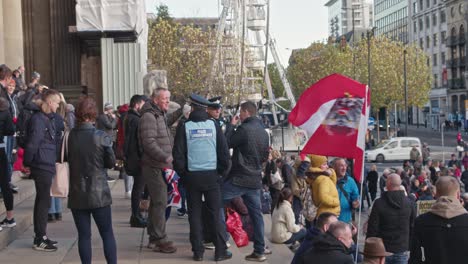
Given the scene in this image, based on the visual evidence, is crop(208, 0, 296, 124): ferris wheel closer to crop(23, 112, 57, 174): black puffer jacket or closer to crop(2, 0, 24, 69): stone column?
crop(2, 0, 24, 69): stone column

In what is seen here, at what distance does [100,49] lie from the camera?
61.3 ft

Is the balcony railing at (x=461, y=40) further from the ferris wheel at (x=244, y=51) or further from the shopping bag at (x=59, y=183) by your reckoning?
the shopping bag at (x=59, y=183)

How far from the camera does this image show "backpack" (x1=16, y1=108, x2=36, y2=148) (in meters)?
9.19

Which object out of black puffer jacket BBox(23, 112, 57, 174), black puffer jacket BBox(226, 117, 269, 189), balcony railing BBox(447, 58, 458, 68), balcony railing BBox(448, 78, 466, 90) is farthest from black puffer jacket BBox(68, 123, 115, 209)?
balcony railing BBox(447, 58, 458, 68)

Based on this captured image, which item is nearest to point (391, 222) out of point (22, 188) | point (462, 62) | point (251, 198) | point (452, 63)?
point (251, 198)

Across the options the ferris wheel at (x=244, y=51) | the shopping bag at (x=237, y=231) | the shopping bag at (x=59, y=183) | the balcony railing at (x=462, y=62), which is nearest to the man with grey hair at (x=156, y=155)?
the shopping bag at (x=59, y=183)

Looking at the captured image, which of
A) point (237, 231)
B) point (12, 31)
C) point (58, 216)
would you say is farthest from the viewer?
point (12, 31)

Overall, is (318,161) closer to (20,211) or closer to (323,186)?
(323,186)

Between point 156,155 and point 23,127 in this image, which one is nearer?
point 156,155

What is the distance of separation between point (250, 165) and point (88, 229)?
233 centimetres

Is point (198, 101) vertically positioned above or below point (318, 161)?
above

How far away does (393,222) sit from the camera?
952 cm

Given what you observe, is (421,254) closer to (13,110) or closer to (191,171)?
(191,171)

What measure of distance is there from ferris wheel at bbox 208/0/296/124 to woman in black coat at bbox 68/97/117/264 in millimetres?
40171
